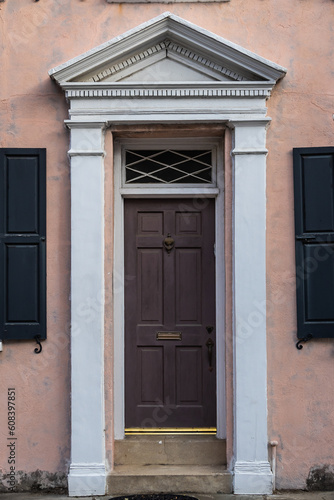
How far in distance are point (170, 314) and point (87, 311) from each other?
89 cm

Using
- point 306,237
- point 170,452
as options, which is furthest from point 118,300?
point 306,237

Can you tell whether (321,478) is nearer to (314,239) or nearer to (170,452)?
(170,452)

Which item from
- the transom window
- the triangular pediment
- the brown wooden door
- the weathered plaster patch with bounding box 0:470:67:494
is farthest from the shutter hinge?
the weathered plaster patch with bounding box 0:470:67:494

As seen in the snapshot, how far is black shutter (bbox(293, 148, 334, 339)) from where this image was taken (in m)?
6.37

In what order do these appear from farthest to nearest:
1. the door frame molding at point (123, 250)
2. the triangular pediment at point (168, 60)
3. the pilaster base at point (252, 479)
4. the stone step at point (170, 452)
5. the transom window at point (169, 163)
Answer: the transom window at point (169, 163) < the door frame molding at point (123, 250) < the stone step at point (170, 452) < the triangular pediment at point (168, 60) < the pilaster base at point (252, 479)

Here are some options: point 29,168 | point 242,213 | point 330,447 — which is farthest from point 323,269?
point 29,168

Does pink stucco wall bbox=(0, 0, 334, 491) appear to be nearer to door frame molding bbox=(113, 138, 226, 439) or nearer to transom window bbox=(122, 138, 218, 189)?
door frame molding bbox=(113, 138, 226, 439)

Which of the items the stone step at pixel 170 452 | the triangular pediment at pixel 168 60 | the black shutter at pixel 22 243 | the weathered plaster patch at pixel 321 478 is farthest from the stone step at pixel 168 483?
the triangular pediment at pixel 168 60

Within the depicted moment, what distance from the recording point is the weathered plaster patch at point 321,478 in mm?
6344

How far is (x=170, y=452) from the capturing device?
6.57 m

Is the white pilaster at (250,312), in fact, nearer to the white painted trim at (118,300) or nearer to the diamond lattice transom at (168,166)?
the diamond lattice transom at (168,166)

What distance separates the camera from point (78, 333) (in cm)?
635

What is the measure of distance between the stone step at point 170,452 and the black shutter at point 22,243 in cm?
137

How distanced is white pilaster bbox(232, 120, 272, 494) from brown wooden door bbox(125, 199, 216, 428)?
1.58 feet
